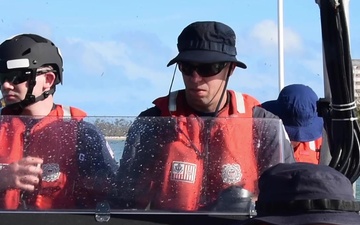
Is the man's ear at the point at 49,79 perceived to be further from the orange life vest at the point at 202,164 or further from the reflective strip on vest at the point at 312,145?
the reflective strip on vest at the point at 312,145

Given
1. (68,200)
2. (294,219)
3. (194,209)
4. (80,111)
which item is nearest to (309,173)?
(294,219)

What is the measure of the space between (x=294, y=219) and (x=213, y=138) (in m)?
1.43

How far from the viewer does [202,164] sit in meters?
3.66

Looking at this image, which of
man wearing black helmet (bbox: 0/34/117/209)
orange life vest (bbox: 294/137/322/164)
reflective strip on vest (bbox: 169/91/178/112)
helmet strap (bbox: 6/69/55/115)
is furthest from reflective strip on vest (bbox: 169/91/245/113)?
orange life vest (bbox: 294/137/322/164)

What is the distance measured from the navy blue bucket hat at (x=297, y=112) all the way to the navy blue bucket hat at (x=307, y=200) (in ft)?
13.0

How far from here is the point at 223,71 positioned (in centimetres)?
438

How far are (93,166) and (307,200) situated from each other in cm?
161

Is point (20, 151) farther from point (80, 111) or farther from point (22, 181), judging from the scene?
point (80, 111)

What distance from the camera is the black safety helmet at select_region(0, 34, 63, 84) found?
4.59 metres

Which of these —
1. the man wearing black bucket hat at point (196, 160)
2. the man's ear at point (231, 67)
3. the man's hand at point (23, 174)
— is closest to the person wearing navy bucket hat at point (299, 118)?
the man's ear at point (231, 67)

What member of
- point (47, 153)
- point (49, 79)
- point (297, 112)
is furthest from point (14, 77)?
point (297, 112)

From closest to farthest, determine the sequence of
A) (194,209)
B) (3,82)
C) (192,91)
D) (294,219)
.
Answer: (294,219)
(194,209)
(192,91)
(3,82)

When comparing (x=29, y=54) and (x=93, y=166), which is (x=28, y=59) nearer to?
(x=29, y=54)

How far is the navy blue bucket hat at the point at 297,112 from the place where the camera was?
6.37m
